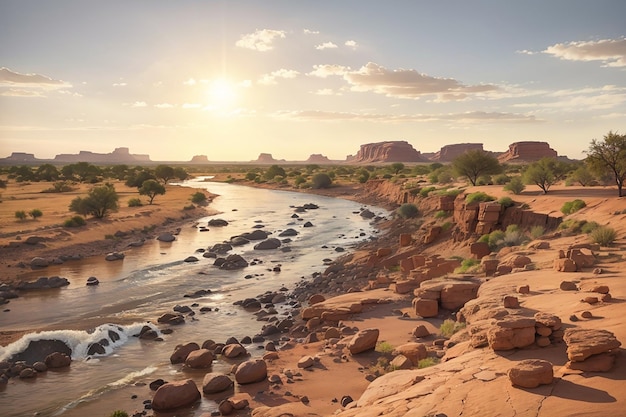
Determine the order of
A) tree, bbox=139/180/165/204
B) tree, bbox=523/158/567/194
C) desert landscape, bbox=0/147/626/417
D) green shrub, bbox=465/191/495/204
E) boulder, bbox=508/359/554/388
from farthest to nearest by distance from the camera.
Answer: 1. tree, bbox=139/180/165/204
2. tree, bbox=523/158/567/194
3. green shrub, bbox=465/191/495/204
4. desert landscape, bbox=0/147/626/417
5. boulder, bbox=508/359/554/388

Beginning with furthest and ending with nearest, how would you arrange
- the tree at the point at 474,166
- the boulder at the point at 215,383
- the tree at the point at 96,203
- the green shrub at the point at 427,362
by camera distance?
the tree at the point at 474,166 < the tree at the point at 96,203 < the boulder at the point at 215,383 < the green shrub at the point at 427,362

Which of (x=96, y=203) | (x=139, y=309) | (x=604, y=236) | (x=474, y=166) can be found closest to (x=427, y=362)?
(x=604, y=236)

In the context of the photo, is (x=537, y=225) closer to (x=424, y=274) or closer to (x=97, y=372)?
(x=424, y=274)

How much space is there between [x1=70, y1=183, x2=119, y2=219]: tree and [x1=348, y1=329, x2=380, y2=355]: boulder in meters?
32.3

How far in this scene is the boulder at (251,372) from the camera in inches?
476

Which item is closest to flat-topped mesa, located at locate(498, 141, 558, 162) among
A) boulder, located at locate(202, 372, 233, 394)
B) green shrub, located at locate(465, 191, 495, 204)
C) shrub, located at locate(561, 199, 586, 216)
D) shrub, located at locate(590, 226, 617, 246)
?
green shrub, located at locate(465, 191, 495, 204)

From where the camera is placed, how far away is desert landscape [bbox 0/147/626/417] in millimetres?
7164

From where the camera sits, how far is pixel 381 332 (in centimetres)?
1434

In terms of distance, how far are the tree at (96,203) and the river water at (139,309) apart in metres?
7.27

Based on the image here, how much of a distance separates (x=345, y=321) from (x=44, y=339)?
33.6 ft

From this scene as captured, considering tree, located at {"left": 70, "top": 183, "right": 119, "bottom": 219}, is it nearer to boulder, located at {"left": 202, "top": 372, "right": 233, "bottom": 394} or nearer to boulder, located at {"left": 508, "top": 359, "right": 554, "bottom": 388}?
boulder, located at {"left": 202, "top": 372, "right": 233, "bottom": 394}

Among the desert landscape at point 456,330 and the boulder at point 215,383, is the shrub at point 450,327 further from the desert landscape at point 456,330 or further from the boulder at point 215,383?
the boulder at point 215,383

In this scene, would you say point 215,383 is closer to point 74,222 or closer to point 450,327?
point 450,327

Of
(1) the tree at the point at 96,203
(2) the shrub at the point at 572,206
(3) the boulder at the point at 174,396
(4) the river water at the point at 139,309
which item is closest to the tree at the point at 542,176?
(2) the shrub at the point at 572,206
